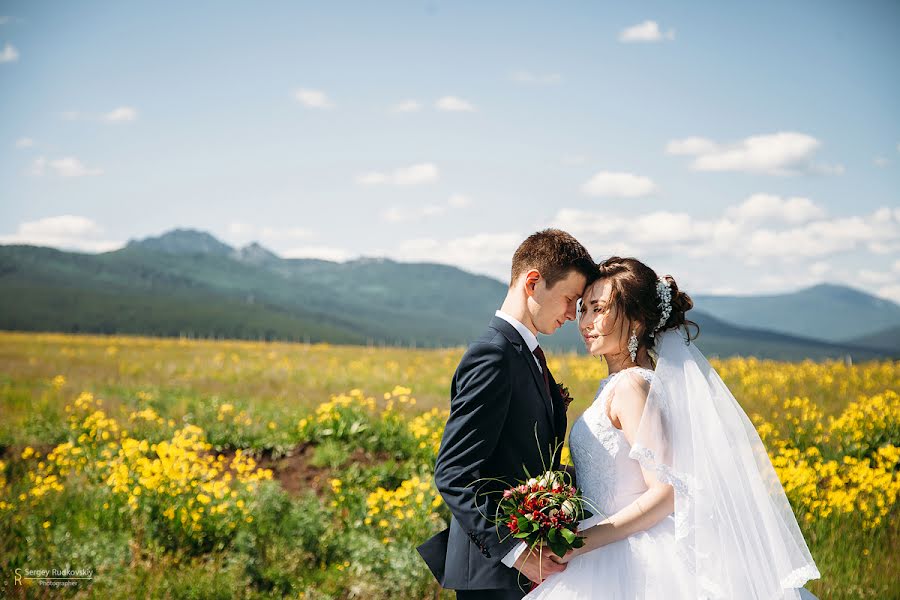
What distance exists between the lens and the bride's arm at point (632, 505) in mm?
3361

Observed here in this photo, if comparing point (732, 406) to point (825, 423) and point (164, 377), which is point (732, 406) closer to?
point (825, 423)

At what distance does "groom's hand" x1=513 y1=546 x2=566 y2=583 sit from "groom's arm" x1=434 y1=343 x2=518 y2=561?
0.11 meters

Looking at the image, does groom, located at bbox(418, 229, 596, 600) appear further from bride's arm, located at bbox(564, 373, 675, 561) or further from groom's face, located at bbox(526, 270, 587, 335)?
bride's arm, located at bbox(564, 373, 675, 561)

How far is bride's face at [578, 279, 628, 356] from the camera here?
3.60m

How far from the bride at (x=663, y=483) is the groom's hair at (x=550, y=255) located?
293 millimetres

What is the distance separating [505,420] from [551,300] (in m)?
0.65

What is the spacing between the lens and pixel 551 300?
3480 millimetres

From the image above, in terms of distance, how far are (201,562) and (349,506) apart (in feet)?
5.87

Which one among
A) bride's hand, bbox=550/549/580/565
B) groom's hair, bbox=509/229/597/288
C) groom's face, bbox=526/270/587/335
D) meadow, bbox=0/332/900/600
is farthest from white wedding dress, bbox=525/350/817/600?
meadow, bbox=0/332/900/600

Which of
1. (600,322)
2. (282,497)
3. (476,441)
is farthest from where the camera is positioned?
(282,497)

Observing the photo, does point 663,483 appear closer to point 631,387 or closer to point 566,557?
point 631,387

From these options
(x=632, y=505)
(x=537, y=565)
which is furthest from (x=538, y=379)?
(x=537, y=565)

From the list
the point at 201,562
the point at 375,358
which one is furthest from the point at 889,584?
the point at 375,358

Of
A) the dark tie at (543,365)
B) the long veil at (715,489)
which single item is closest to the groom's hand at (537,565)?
the long veil at (715,489)
